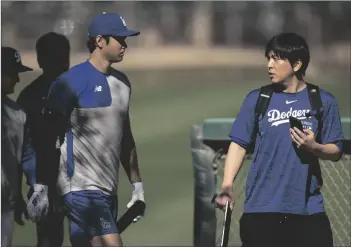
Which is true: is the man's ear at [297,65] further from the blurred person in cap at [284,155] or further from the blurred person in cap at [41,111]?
the blurred person in cap at [41,111]

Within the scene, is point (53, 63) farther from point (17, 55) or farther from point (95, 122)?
point (95, 122)

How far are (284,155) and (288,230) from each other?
398 millimetres

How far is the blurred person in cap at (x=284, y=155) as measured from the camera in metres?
5.23

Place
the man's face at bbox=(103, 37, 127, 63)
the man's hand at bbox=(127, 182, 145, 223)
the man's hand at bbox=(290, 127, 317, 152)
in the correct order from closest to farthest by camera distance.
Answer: the man's hand at bbox=(290, 127, 317, 152), the man's face at bbox=(103, 37, 127, 63), the man's hand at bbox=(127, 182, 145, 223)

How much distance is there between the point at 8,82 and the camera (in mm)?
5625

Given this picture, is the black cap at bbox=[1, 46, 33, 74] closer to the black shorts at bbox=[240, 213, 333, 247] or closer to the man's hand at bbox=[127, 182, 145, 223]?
the man's hand at bbox=[127, 182, 145, 223]

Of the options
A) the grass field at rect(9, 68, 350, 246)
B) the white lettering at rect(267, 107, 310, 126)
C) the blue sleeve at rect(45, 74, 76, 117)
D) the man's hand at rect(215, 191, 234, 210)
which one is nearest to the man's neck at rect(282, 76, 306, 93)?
the white lettering at rect(267, 107, 310, 126)

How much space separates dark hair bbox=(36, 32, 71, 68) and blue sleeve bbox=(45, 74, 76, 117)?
67 centimetres

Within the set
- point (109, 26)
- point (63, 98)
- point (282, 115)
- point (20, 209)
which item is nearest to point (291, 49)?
point (282, 115)

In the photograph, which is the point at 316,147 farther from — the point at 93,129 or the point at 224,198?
the point at 93,129

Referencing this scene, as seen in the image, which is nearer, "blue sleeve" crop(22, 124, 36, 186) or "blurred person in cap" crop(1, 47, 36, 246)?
"blurred person in cap" crop(1, 47, 36, 246)

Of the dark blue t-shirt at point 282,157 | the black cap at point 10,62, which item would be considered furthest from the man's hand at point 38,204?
the dark blue t-shirt at point 282,157

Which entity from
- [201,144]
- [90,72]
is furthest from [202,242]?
[90,72]

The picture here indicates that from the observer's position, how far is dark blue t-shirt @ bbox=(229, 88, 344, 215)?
523 cm
